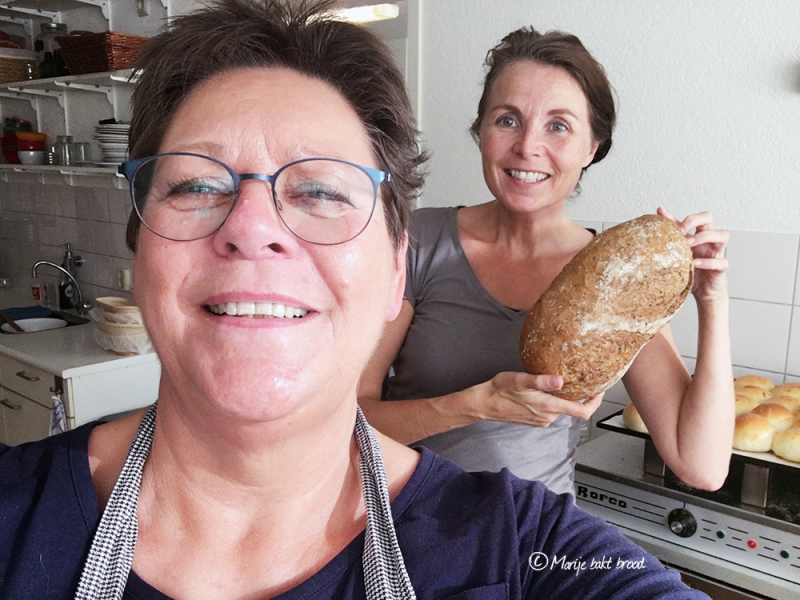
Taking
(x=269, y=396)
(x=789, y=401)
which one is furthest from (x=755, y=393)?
(x=269, y=396)

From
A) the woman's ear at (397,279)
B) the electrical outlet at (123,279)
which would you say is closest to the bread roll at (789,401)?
the woman's ear at (397,279)

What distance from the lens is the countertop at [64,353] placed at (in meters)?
2.58

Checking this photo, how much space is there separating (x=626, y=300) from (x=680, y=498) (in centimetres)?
73

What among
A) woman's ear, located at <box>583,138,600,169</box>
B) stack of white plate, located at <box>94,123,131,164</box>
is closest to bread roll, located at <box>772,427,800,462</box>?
woman's ear, located at <box>583,138,600,169</box>

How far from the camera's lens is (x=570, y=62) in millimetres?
1338

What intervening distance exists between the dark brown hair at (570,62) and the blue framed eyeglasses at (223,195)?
75cm

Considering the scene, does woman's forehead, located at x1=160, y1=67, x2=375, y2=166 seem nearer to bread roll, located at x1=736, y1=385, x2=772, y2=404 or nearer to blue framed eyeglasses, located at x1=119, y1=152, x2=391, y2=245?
blue framed eyeglasses, located at x1=119, y1=152, x2=391, y2=245

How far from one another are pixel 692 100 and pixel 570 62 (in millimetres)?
816

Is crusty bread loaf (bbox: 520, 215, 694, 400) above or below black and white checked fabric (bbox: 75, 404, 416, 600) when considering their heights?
above

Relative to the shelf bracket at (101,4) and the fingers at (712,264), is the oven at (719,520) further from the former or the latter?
the shelf bracket at (101,4)

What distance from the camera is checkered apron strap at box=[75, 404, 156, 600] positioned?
0.74 meters

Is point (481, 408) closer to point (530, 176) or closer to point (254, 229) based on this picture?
point (530, 176)

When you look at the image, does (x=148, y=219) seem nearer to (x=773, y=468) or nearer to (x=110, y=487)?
(x=110, y=487)

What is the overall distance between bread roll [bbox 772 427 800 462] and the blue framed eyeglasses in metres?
1.22
